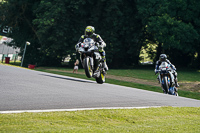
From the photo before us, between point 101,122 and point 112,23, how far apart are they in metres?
35.3

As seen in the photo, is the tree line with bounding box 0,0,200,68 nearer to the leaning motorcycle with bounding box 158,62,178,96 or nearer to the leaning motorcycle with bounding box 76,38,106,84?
the leaning motorcycle with bounding box 158,62,178,96

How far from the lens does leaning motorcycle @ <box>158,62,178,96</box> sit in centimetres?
1472

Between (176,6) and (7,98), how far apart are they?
3242cm

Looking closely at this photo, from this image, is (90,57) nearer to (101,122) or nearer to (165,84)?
(165,84)

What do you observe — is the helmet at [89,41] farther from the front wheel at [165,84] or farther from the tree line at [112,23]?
the tree line at [112,23]

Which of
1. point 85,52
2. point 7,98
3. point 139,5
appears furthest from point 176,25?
point 7,98

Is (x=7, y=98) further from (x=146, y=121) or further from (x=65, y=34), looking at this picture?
(x=65, y=34)

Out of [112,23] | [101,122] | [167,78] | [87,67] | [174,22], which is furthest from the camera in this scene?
[112,23]

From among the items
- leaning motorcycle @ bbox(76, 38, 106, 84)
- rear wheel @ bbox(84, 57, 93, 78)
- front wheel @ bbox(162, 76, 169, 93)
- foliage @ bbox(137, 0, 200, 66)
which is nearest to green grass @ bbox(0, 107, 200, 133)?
rear wheel @ bbox(84, 57, 93, 78)

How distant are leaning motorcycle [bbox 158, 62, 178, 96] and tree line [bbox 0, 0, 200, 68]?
67.9ft

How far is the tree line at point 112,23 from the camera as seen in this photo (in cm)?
3625

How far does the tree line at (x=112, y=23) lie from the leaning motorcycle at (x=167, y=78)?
815 inches

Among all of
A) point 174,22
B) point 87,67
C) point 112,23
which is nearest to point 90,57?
point 87,67

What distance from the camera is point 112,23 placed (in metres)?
40.5
